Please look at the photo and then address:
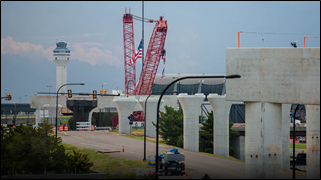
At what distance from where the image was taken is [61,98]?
8781 centimetres

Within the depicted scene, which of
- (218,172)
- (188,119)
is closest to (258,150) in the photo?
(218,172)

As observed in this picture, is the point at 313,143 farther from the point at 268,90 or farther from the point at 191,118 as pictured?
the point at 191,118

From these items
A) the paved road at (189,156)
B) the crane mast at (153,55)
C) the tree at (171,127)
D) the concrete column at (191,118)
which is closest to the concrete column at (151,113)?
the tree at (171,127)

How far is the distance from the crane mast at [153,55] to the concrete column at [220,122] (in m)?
33.9

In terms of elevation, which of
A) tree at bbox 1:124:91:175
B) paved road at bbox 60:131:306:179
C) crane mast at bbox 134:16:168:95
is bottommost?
paved road at bbox 60:131:306:179

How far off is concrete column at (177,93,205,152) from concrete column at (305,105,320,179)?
20.3 m

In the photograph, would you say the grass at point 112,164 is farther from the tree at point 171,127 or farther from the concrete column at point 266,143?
the tree at point 171,127

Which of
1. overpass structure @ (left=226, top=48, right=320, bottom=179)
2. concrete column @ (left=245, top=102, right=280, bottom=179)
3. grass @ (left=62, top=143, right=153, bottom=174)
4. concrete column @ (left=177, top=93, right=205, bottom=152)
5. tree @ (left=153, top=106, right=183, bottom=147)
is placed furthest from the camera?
tree @ (left=153, top=106, right=183, bottom=147)

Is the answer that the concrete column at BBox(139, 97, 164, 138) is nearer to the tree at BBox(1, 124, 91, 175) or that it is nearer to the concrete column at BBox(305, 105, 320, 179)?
the concrete column at BBox(305, 105, 320, 179)

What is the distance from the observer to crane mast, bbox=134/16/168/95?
84.5 m

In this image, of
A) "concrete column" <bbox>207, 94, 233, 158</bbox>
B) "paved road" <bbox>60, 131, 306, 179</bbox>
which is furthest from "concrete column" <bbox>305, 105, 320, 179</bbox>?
"concrete column" <bbox>207, 94, 233, 158</bbox>

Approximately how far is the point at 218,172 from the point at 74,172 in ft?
40.4

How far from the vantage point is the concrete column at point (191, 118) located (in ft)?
175

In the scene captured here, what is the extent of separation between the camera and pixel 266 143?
30516mm
